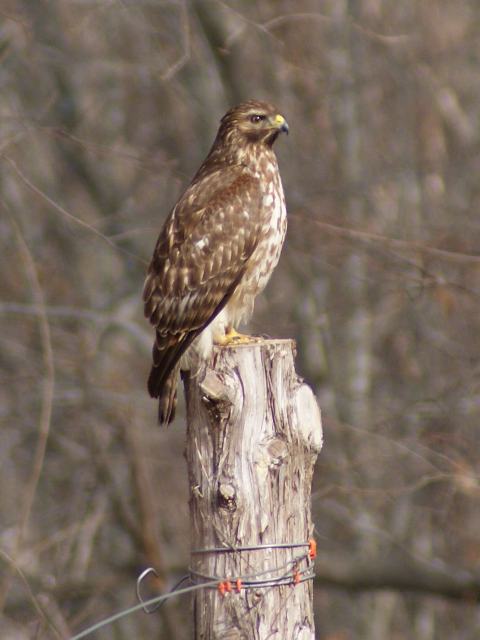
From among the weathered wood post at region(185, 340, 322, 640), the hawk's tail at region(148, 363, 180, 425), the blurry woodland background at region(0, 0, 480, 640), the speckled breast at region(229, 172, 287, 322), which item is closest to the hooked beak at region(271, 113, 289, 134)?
the speckled breast at region(229, 172, 287, 322)

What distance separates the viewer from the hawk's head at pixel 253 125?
5.65 m

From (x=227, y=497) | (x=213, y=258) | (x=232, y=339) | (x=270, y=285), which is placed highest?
(x=270, y=285)

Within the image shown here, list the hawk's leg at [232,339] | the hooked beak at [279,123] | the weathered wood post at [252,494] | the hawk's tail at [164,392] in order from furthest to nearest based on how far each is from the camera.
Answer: the hooked beak at [279,123] → the hawk's leg at [232,339] → the hawk's tail at [164,392] → the weathered wood post at [252,494]

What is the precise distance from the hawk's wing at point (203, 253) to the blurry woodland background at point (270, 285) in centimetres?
359

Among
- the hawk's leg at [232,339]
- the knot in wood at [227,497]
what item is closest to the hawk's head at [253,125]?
the hawk's leg at [232,339]

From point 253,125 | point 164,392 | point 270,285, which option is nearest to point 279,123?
point 253,125

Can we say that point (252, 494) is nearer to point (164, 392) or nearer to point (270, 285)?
point (164, 392)

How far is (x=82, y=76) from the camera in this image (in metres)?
9.98

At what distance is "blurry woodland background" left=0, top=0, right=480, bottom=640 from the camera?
9.57 metres

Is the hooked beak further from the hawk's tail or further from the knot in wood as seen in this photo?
the knot in wood

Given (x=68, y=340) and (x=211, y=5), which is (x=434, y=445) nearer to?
(x=68, y=340)

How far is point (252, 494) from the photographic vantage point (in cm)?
370

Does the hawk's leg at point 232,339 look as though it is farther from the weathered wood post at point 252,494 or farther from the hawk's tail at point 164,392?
the weathered wood post at point 252,494

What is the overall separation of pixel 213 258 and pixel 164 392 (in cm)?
62
